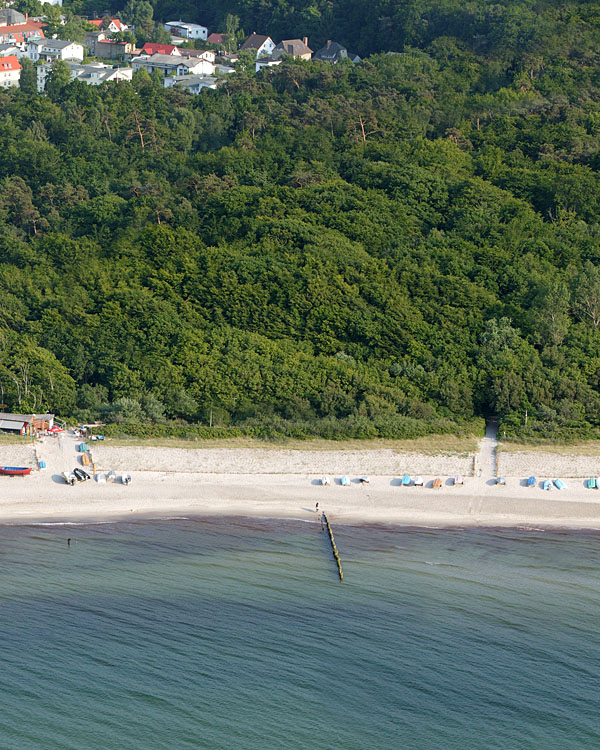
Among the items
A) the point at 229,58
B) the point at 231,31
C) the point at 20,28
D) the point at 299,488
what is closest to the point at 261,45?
the point at 229,58

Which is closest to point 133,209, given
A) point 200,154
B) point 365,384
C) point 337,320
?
point 200,154

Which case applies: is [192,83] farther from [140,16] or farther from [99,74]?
[140,16]

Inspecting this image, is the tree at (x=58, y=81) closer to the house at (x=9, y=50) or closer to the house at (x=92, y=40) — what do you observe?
the house at (x=9, y=50)

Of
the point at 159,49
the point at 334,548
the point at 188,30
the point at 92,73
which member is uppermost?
the point at 188,30

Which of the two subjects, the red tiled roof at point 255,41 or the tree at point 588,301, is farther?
the red tiled roof at point 255,41

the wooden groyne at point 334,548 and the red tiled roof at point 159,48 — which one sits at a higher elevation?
the red tiled roof at point 159,48

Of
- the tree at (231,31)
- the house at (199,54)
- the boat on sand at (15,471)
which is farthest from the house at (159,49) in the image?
the boat on sand at (15,471)

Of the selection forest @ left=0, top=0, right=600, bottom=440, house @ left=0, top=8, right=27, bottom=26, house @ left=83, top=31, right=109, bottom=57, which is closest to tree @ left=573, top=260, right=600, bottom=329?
forest @ left=0, top=0, right=600, bottom=440

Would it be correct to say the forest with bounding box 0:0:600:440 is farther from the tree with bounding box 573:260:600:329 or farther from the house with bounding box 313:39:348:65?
the house with bounding box 313:39:348:65
